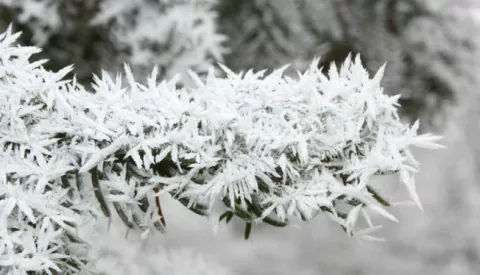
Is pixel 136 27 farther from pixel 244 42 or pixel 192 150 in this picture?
pixel 192 150

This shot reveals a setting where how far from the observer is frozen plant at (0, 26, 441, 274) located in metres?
0.51

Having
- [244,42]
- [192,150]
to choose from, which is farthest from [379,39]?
[192,150]

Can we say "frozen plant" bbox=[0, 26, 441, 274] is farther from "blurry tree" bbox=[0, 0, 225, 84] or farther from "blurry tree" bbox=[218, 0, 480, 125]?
"blurry tree" bbox=[218, 0, 480, 125]

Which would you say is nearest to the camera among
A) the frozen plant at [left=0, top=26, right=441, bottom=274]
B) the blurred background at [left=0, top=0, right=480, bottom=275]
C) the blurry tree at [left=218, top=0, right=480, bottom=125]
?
the frozen plant at [left=0, top=26, right=441, bottom=274]

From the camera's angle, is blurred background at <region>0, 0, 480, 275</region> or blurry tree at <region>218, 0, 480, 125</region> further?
blurry tree at <region>218, 0, 480, 125</region>

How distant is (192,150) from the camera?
0.51 meters

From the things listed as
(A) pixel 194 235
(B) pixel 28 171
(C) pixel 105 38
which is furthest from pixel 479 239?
(B) pixel 28 171

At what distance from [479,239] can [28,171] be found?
3861 mm

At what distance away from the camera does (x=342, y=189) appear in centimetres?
51

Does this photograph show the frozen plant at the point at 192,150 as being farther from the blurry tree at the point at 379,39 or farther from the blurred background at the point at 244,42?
the blurry tree at the point at 379,39

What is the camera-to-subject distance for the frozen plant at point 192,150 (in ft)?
1.67

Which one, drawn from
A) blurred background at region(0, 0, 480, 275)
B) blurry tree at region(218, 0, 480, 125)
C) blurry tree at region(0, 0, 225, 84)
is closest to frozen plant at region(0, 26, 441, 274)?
blurred background at region(0, 0, 480, 275)

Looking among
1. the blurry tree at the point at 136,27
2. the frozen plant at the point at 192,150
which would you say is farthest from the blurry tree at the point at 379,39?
the frozen plant at the point at 192,150

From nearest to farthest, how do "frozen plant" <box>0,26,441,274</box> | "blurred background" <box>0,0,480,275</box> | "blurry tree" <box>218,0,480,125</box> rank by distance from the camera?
"frozen plant" <box>0,26,441,274</box> → "blurred background" <box>0,0,480,275</box> → "blurry tree" <box>218,0,480,125</box>
